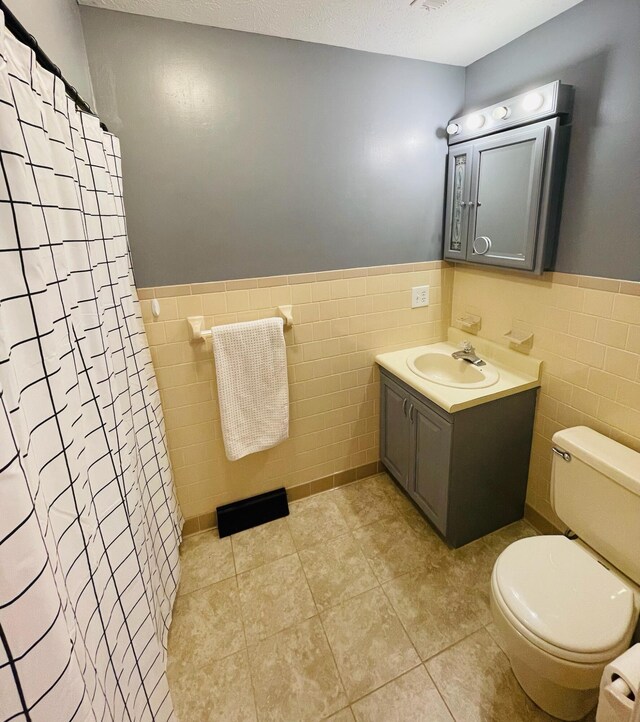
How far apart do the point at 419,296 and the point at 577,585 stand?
57.3 inches

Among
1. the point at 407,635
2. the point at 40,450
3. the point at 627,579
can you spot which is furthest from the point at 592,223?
the point at 40,450

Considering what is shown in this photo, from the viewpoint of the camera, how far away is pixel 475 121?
5.65 ft

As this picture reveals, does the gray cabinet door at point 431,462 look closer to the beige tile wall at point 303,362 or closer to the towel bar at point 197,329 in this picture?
the beige tile wall at point 303,362

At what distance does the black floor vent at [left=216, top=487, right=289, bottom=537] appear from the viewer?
6.55 feet

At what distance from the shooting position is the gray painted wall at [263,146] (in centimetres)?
146

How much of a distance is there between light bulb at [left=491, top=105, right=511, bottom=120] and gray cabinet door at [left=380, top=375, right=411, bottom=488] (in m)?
1.28

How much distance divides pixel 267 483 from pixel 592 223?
194 cm

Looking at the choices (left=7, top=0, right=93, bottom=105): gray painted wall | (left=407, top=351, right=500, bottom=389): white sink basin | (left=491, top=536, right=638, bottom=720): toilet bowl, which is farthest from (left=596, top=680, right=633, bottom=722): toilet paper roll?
(left=7, top=0, right=93, bottom=105): gray painted wall

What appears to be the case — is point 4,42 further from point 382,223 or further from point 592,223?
point 592,223

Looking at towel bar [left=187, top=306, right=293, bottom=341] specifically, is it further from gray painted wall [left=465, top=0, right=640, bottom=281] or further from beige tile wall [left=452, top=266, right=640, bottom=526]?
gray painted wall [left=465, top=0, right=640, bottom=281]

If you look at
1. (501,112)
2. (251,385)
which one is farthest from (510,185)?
(251,385)

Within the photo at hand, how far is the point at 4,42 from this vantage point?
66 centimetres

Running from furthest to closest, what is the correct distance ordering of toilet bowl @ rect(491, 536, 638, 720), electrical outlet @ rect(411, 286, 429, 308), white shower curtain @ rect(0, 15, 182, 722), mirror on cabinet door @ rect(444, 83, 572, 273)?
electrical outlet @ rect(411, 286, 429, 308)
mirror on cabinet door @ rect(444, 83, 572, 273)
toilet bowl @ rect(491, 536, 638, 720)
white shower curtain @ rect(0, 15, 182, 722)

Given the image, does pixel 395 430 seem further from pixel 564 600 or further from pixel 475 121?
pixel 475 121
